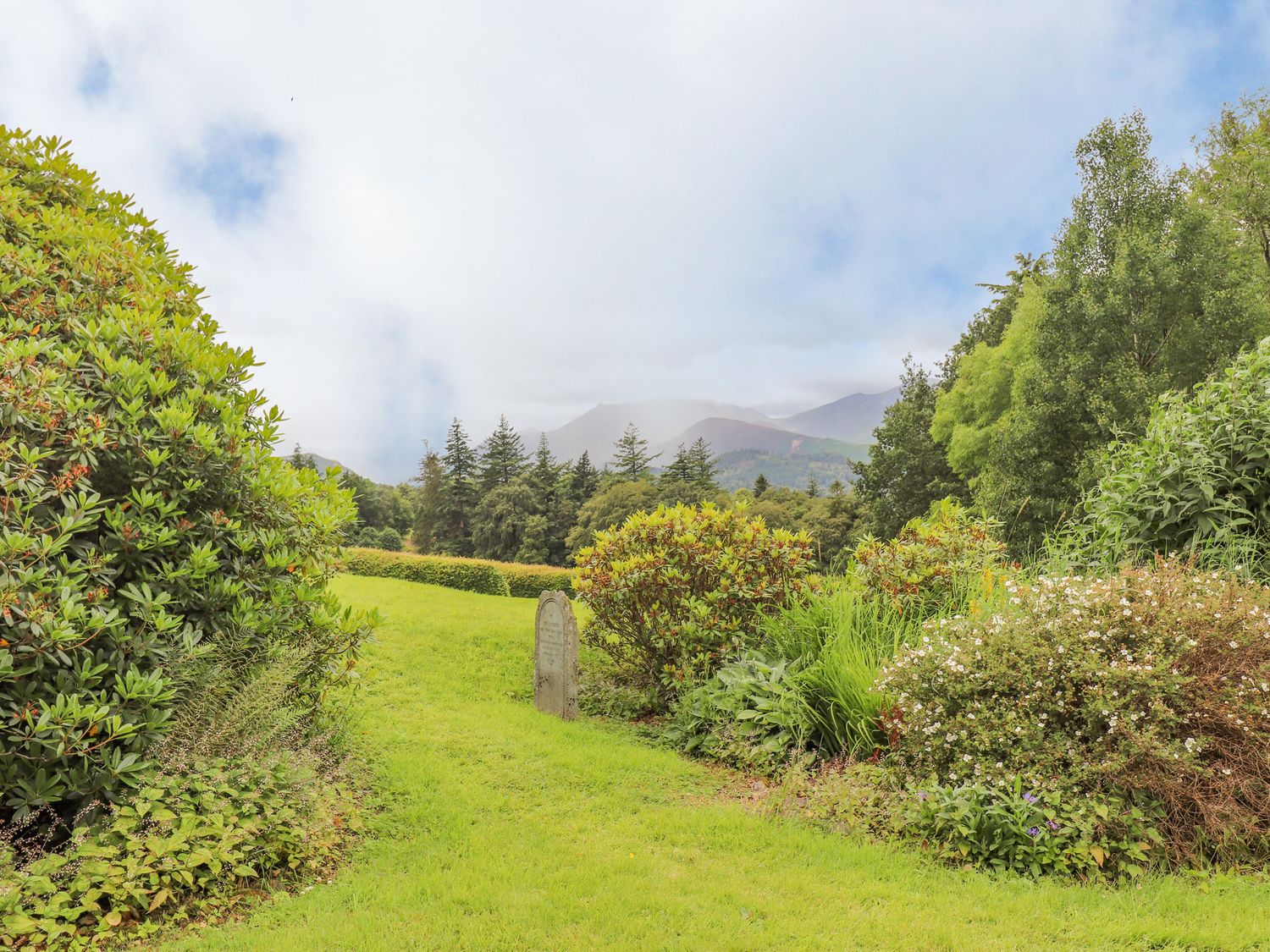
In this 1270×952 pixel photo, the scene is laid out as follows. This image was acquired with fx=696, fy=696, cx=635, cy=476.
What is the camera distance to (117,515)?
3.50 m

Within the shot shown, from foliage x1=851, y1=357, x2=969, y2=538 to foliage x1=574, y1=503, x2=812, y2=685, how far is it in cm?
2701

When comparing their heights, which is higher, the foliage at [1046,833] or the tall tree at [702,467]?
the tall tree at [702,467]

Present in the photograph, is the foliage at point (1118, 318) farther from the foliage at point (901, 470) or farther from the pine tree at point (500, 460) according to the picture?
the pine tree at point (500, 460)

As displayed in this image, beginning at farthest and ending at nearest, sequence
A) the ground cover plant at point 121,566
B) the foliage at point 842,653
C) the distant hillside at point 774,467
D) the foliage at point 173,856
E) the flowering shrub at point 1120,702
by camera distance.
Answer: the distant hillside at point 774,467, the foliage at point 842,653, the flowering shrub at point 1120,702, the ground cover plant at point 121,566, the foliage at point 173,856

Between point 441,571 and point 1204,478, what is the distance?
16.5 meters

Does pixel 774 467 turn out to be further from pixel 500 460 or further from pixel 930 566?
pixel 930 566

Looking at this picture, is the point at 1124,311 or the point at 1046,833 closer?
the point at 1046,833

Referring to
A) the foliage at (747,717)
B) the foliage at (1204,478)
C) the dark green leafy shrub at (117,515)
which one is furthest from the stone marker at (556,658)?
the foliage at (1204,478)

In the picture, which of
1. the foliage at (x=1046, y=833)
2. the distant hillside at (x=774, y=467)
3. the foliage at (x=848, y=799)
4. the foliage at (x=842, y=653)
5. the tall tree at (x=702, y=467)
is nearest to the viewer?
the foliage at (x=1046, y=833)

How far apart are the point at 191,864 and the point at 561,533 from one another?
146ft

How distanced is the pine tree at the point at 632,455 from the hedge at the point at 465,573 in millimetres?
34086

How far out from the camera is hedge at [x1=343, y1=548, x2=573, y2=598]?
723 inches

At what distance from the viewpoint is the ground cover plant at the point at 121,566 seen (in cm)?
307

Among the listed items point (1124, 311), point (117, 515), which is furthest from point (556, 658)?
point (1124, 311)
